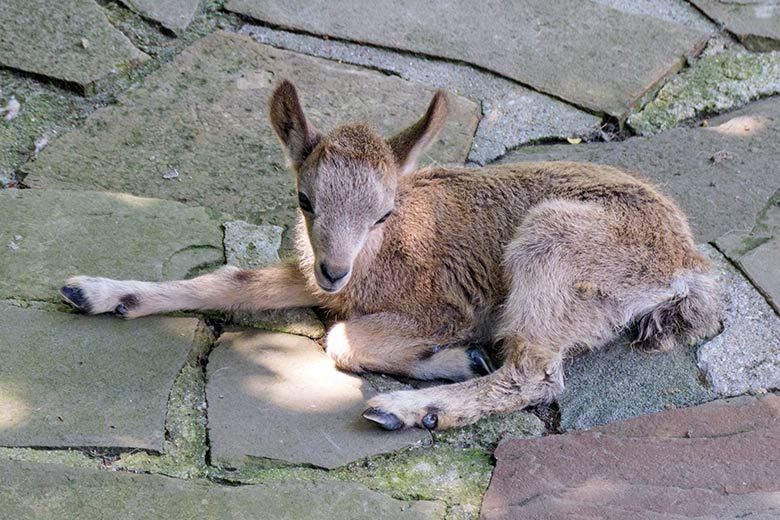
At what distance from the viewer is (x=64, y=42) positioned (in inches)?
235

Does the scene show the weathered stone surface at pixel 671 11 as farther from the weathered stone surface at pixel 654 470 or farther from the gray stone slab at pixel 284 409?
the gray stone slab at pixel 284 409

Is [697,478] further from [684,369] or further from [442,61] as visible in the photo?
[442,61]

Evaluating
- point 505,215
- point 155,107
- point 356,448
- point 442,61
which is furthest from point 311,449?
point 442,61

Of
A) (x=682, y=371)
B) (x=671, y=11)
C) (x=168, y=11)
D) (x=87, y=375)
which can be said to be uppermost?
(x=671, y=11)

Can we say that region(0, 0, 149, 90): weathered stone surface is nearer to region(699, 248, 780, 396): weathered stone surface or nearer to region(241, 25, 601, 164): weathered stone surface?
region(241, 25, 601, 164): weathered stone surface

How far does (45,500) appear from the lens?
3414mm

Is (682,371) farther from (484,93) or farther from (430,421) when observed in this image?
(484,93)

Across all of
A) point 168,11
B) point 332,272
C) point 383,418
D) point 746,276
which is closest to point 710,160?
point 746,276

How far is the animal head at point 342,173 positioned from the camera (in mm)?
4434

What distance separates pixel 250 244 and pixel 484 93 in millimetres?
1848

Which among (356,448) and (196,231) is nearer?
(356,448)

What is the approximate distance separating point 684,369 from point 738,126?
7.13ft

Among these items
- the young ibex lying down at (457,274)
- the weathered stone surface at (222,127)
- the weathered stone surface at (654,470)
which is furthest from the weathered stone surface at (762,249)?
the weathered stone surface at (222,127)

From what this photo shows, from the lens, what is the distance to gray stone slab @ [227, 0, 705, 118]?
20.6 ft
